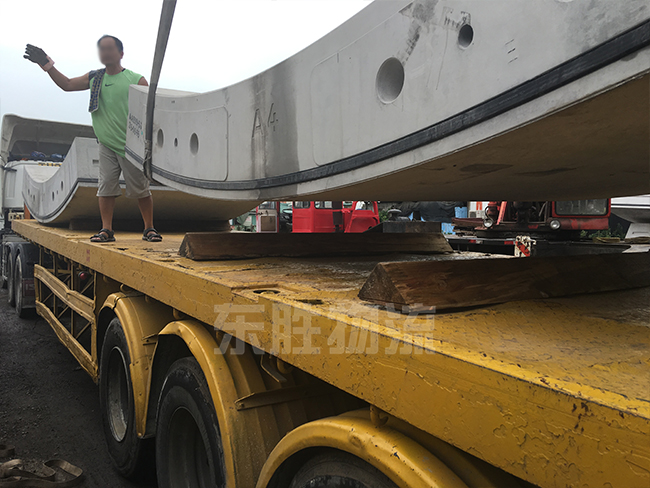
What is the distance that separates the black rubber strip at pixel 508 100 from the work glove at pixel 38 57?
312 centimetres

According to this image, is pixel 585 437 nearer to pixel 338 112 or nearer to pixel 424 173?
pixel 424 173

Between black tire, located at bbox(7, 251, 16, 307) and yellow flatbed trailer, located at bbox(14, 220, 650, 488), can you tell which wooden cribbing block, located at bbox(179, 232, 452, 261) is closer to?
yellow flatbed trailer, located at bbox(14, 220, 650, 488)

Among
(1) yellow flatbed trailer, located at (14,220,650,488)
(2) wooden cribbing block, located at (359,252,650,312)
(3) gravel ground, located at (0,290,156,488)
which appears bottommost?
(3) gravel ground, located at (0,290,156,488)

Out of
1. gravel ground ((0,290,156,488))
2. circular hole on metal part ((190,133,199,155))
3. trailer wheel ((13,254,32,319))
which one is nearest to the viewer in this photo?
circular hole on metal part ((190,133,199,155))

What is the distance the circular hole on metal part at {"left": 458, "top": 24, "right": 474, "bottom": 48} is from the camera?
1151 millimetres

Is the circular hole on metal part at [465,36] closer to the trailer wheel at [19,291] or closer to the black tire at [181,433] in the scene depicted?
the black tire at [181,433]

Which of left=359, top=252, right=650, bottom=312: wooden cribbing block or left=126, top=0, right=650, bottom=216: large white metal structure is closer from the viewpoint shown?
left=126, top=0, right=650, bottom=216: large white metal structure

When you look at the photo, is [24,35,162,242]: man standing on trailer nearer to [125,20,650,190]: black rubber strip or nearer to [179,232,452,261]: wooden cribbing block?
[179,232,452,261]: wooden cribbing block

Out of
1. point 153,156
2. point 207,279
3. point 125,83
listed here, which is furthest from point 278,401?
point 125,83

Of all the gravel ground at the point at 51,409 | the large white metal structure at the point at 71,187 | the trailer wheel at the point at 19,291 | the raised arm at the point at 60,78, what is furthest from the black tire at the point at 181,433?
the trailer wheel at the point at 19,291

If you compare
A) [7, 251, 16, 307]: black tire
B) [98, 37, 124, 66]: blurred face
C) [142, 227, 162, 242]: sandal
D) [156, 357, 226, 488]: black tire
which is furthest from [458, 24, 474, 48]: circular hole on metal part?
[7, 251, 16, 307]: black tire

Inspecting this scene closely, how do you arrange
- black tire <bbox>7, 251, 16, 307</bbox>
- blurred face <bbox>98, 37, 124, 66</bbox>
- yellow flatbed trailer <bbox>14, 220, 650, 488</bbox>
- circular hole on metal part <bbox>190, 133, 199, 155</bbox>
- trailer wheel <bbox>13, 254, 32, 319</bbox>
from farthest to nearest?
black tire <bbox>7, 251, 16, 307</bbox> → trailer wheel <bbox>13, 254, 32, 319</bbox> → blurred face <bbox>98, 37, 124, 66</bbox> → circular hole on metal part <bbox>190, 133, 199, 155</bbox> → yellow flatbed trailer <bbox>14, 220, 650, 488</bbox>

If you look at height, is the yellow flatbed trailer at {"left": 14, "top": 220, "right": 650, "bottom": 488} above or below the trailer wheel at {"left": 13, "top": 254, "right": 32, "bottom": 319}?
above

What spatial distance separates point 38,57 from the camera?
3.77 meters
